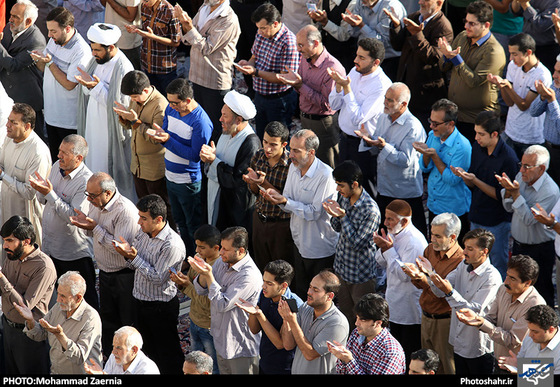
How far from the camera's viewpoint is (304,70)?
8547mm

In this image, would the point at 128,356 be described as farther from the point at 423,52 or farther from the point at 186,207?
the point at 423,52

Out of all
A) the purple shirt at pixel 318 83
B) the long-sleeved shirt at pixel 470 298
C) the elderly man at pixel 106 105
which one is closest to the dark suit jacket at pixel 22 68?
the elderly man at pixel 106 105

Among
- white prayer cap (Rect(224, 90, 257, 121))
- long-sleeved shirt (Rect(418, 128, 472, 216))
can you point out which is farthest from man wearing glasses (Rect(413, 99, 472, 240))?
white prayer cap (Rect(224, 90, 257, 121))

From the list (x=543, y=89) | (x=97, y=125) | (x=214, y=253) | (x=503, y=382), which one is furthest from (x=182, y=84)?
(x=503, y=382)

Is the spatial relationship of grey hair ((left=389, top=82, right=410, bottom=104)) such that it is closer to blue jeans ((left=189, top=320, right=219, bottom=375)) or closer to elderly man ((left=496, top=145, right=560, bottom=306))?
elderly man ((left=496, top=145, right=560, bottom=306))

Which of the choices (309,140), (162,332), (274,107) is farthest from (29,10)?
(162,332)

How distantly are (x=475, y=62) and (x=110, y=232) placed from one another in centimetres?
328

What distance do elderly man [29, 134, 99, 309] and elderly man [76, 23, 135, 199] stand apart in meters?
0.97

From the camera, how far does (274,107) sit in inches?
352

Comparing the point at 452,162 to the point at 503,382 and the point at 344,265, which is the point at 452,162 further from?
the point at 503,382

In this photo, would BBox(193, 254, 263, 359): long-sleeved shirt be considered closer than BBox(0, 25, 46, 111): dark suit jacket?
Yes

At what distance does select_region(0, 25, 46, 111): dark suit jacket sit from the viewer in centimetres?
904

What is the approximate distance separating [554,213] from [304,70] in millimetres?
2608

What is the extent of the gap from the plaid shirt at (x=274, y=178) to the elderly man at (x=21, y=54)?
2.69m
